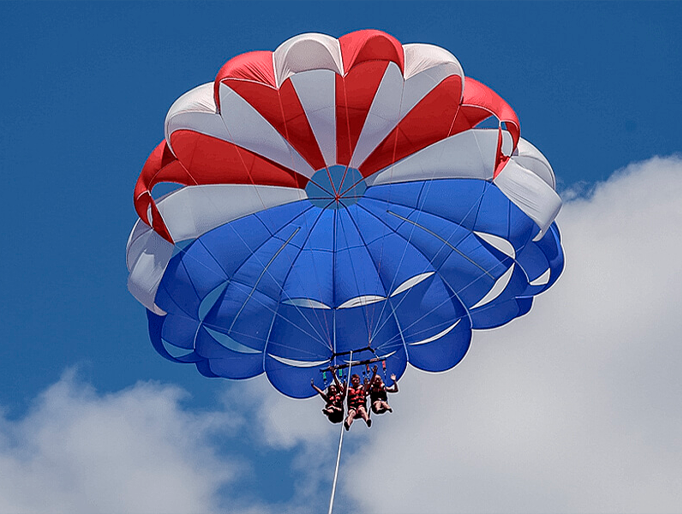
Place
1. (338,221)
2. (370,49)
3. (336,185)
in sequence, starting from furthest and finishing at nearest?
(338,221) < (336,185) < (370,49)

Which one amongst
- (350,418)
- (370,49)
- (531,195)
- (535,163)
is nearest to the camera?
(370,49)

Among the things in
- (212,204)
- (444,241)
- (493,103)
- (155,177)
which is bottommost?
(155,177)

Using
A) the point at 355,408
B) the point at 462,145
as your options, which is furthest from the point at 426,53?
the point at 355,408

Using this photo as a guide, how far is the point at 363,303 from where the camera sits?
13.3 m

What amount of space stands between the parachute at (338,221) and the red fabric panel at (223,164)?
0.06 ft

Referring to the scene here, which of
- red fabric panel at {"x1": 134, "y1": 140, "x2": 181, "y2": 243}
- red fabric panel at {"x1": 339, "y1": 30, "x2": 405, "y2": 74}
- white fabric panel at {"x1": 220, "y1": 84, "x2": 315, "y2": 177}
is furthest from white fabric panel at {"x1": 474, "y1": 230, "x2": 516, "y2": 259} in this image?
red fabric panel at {"x1": 134, "y1": 140, "x2": 181, "y2": 243}

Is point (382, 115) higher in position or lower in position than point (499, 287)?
higher

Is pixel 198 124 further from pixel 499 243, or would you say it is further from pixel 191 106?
pixel 499 243

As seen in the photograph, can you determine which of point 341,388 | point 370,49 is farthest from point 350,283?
point 370,49

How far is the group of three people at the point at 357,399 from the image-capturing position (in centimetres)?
1191

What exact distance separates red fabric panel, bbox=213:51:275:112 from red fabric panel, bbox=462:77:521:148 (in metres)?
2.18

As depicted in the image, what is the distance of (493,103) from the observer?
39.4ft

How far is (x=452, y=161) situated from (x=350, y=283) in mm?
1975

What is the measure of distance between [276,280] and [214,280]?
2.61ft
